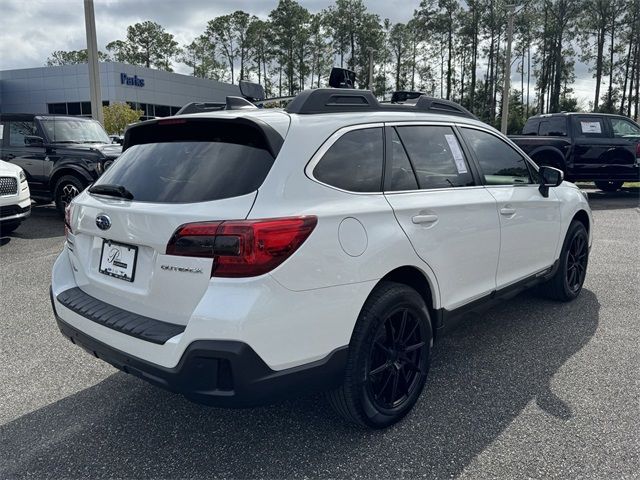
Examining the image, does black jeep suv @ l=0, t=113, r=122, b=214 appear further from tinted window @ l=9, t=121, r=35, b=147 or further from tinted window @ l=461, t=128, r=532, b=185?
tinted window @ l=461, t=128, r=532, b=185

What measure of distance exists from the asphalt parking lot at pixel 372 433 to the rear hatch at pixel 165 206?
0.77 metres

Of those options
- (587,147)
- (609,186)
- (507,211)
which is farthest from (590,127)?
(507,211)

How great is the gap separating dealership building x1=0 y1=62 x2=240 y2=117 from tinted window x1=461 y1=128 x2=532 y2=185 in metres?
41.6

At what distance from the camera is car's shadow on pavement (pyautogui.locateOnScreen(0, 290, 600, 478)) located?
2455 millimetres

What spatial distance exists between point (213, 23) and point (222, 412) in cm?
6609

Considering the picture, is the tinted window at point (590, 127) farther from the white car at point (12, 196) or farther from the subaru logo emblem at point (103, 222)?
the subaru logo emblem at point (103, 222)

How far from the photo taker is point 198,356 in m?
2.11

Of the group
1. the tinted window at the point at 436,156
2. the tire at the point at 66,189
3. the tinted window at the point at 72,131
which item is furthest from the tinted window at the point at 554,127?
the tire at the point at 66,189

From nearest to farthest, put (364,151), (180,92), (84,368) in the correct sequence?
(364,151), (84,368), (180,92)

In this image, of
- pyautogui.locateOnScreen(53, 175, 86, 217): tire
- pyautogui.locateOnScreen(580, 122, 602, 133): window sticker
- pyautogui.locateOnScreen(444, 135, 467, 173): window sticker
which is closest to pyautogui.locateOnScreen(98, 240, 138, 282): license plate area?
pyautogui.locateOnScreen(444, 135, 467, 173): window sticker

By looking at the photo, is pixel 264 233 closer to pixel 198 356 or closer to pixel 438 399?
pixel 198 356

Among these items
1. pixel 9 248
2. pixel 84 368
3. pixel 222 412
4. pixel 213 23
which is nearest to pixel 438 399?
pixel 222 412

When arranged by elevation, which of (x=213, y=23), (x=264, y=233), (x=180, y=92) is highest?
(x=213, y=23)

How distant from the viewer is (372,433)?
2707 millimetres
